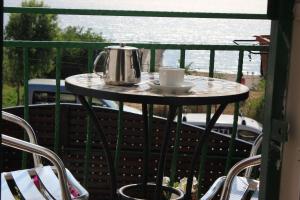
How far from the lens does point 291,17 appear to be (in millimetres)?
938

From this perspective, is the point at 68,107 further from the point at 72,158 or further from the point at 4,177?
the point at 4,177

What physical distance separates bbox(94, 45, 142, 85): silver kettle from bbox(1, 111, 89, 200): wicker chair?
0.43 meters

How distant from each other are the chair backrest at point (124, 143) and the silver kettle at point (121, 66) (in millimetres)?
1561

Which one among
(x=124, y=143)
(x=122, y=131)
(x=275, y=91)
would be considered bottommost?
(x=124, y=143)

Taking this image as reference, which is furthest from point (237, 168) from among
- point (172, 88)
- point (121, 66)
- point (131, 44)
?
point (131, 44)

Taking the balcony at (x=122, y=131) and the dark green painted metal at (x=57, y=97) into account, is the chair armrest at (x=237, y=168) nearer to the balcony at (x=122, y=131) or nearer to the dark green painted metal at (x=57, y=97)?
the balcony at (x=122, y=131)

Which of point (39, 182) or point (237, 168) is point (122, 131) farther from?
point (237, 168)

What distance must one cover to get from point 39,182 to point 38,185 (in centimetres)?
2

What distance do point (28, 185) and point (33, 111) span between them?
2750 millimetres

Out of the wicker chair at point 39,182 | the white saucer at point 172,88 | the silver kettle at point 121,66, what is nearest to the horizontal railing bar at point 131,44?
the silver kettle at point 121,66

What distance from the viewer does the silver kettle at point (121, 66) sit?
2.29 meters

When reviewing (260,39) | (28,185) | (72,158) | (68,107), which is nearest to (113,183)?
(28,185)

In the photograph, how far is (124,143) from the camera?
14.3 ft

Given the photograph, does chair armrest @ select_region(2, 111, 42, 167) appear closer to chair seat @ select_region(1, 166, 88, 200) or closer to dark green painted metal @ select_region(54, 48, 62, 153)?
chair seat @ select_region(1, 166, 88, 200)
